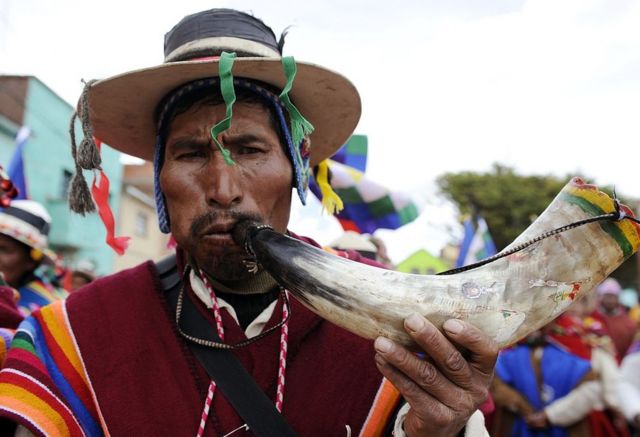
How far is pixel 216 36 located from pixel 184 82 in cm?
19

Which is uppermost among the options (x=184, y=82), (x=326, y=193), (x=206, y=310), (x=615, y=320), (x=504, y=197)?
(x=184, y=82)

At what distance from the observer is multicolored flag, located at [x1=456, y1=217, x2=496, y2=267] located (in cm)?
661

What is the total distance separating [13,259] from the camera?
14.6ft

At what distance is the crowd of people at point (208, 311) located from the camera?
1.69 metres

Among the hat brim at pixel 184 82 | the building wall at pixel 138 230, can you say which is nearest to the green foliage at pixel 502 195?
the building wall at pixel 138 230

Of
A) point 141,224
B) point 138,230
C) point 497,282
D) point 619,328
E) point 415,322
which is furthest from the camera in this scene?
point 141,224

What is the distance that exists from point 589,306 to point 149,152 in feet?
27.9

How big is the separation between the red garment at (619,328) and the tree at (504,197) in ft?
76.6

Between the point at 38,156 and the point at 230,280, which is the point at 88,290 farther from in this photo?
the point at 38,156

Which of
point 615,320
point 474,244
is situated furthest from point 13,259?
point 615,320

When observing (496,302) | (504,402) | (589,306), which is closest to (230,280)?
(496,302)

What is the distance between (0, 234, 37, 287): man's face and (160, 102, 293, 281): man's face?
3.08 meters

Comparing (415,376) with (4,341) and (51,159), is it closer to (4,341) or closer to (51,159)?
(4,341)

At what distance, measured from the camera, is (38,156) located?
16312 millimetres
